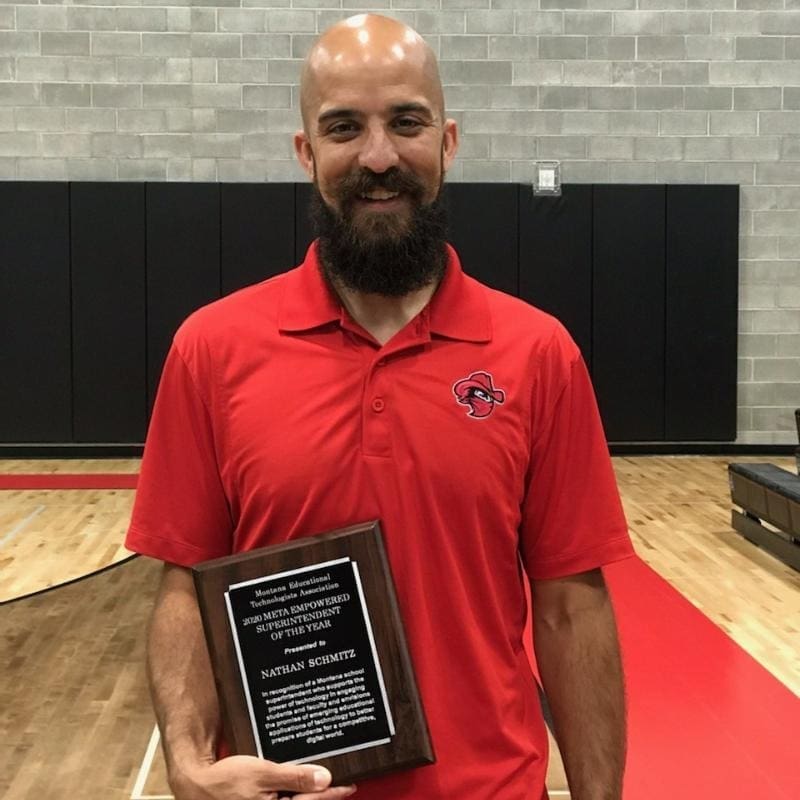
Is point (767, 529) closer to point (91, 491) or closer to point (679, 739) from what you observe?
point (679, 739)

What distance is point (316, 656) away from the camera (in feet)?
3.33

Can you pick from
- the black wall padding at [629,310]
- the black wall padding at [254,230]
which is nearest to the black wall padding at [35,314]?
the black wall padding at [254,230]

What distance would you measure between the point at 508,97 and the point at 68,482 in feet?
18.6

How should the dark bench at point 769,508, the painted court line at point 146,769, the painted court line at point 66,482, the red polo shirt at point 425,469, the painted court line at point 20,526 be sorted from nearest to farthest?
the red polo shirt at point 425,469 < the painted court line at point 146,769 < the painted court line at point 20,526 < the dark bench at point 769,508 < the painted court line at point 66,482

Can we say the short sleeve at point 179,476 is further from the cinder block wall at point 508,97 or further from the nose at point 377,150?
the cinder block wall at point 508,97

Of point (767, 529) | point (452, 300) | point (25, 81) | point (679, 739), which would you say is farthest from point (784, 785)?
point (25, 81)

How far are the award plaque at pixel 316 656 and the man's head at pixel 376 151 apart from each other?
0.33 metres

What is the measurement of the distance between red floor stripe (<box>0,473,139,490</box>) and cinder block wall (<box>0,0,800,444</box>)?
345 cm

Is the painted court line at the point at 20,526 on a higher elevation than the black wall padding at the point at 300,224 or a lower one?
lower

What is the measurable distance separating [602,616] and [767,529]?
5.40 m

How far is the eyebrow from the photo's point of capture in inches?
43.1

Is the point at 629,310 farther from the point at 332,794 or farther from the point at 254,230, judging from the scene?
the point at 332,794

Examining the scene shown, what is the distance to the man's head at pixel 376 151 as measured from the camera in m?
1.09

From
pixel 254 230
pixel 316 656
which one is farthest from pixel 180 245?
pixel 316 656
